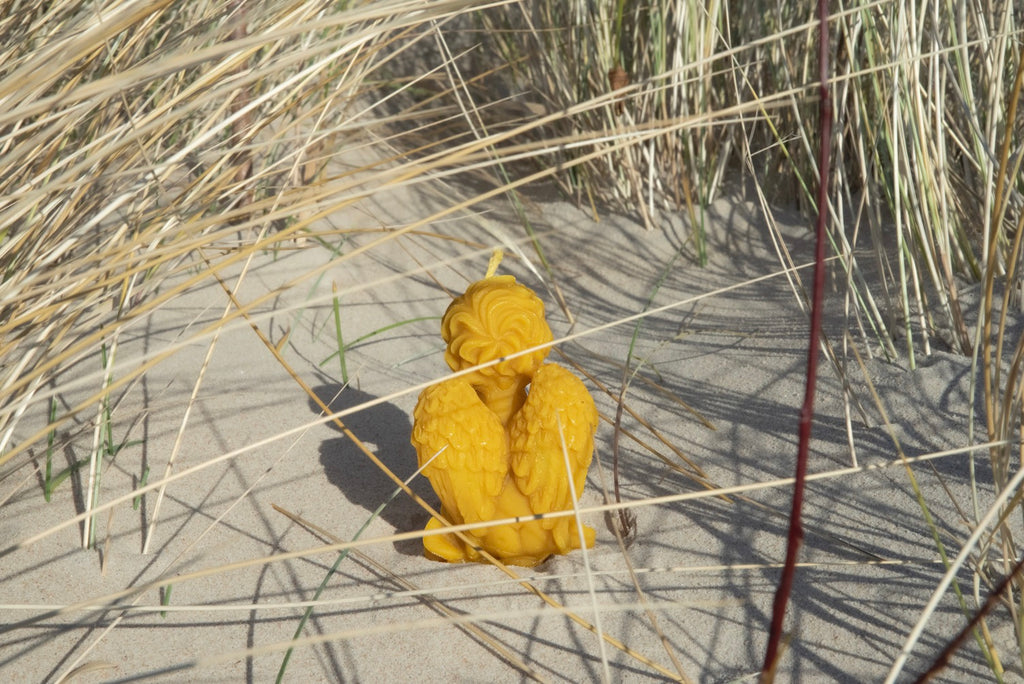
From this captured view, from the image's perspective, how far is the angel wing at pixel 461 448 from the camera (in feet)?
3.92

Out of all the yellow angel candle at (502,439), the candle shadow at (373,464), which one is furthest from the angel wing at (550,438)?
the candle shadow at (373,464)

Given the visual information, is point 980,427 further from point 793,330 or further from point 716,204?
point 716,204

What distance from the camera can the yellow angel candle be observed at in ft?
3.94

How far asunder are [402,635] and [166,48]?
936 millimetres

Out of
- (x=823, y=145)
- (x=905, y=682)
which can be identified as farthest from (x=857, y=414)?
(x=823, y=145)

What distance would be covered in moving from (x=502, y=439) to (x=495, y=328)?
0.16 m

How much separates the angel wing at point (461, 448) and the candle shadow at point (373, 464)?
150mm

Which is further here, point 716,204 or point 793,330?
point 716,204

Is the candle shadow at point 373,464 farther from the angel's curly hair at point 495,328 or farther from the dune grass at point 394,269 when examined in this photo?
the angel's curly hair at point 495,328

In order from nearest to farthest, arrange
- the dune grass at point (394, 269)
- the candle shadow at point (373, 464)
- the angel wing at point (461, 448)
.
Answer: the dune grass at point (394, 269) → the angel wing at point (461, 448) → the candle shadow at point (373, 464)

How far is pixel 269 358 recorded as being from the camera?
1.79 metres

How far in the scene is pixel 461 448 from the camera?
120 cm

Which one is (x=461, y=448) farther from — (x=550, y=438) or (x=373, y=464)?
(x=373, y=464)

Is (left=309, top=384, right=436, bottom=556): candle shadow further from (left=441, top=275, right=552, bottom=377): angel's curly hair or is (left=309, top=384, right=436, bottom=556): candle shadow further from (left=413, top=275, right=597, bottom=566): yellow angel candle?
(left=441, top=275, right=552, bottom=377): angel's curly hair
